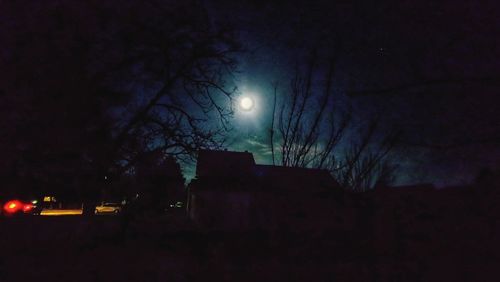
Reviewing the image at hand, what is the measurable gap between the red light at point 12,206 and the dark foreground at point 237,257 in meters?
1.16

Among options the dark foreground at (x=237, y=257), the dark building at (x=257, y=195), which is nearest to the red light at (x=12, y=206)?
the dark foreground at (x=237, y=257)

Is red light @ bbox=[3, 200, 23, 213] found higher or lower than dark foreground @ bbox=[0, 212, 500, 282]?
higher

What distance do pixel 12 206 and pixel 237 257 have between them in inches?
239

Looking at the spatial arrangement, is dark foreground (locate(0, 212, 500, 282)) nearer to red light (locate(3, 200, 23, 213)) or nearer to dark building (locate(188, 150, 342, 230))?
red light (locate(3, 200, 23, 213))

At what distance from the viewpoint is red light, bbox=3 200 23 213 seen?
7.15 metres

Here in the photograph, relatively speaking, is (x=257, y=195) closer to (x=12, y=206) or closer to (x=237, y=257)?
(x=237, y=257)

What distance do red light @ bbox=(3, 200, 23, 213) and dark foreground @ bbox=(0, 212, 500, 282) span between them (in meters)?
1.16

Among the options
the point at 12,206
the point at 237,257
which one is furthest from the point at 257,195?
the point at 12,206

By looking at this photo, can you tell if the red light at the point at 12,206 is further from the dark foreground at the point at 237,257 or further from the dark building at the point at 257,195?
the dark building at the point at 257,195

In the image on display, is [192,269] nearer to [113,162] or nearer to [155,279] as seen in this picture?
[155,279]

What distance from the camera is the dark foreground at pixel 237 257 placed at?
681 cm

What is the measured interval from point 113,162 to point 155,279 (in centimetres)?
325

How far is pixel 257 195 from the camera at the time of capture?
19.7 m

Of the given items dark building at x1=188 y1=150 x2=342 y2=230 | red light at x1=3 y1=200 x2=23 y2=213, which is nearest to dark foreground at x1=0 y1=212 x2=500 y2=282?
red light at x1=3 y1=200 x2=23 y2=213
